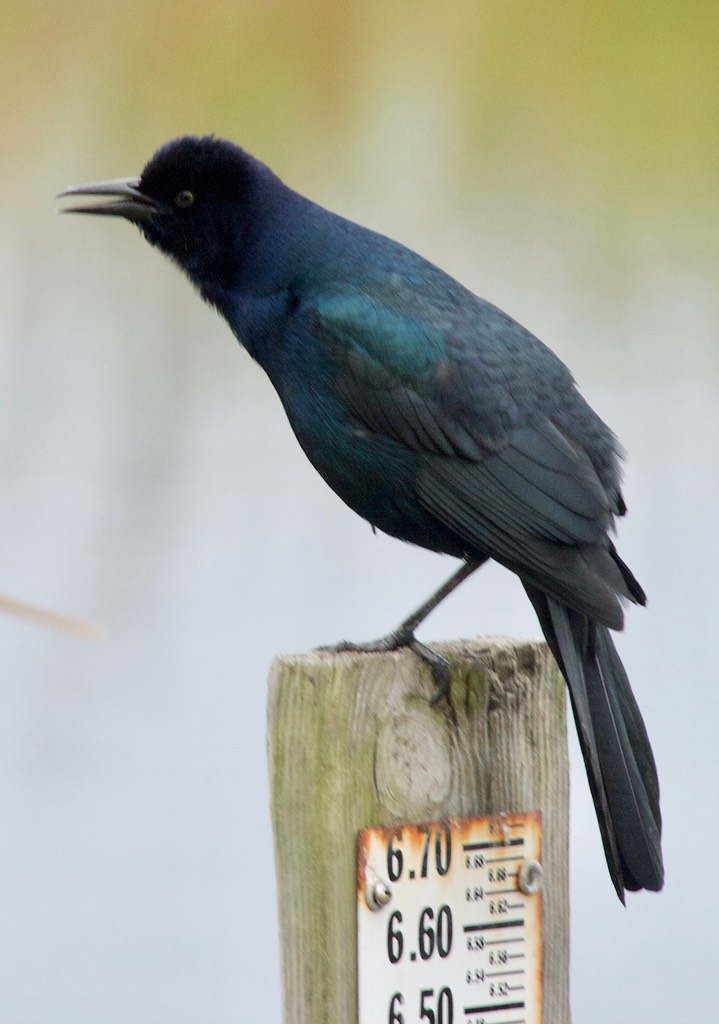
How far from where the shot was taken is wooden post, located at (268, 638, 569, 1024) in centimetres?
223

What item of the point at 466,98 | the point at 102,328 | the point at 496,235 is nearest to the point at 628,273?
the point at 496,235

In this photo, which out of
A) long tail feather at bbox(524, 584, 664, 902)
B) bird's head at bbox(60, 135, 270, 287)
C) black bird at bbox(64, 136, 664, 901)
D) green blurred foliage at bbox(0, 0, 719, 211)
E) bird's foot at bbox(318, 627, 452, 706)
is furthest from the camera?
green blurred foliage at bbox(0, 0, 719, 211)

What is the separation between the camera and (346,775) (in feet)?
7.36

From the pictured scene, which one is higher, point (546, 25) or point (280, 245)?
point (546, 25)

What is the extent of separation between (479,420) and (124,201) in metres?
0.92

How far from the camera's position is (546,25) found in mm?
4957

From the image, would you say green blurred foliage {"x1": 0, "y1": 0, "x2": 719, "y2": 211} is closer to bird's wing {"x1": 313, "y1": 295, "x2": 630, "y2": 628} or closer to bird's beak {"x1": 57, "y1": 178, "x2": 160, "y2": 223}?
bird's beak {"x1": 57, "y1": 178, "x2": 160, "y2": 223}

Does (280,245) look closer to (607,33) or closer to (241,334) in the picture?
(241,334)

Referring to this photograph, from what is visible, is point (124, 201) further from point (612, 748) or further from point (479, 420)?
point (612, 748)

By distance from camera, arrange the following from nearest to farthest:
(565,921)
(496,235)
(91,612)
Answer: (565,921)
(91,612)
(496,235)

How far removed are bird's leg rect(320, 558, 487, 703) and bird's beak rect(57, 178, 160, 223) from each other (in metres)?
0.97

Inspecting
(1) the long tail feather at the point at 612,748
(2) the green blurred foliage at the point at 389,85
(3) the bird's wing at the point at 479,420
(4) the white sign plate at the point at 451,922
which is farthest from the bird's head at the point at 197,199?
(2) the green blurred foliage at the point at 389,85

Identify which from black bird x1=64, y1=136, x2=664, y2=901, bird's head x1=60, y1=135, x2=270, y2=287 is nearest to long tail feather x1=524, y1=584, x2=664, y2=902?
black bird x1=64, y1=136, x2=664, y2=901

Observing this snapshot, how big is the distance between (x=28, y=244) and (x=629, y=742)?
3105 millimetres
